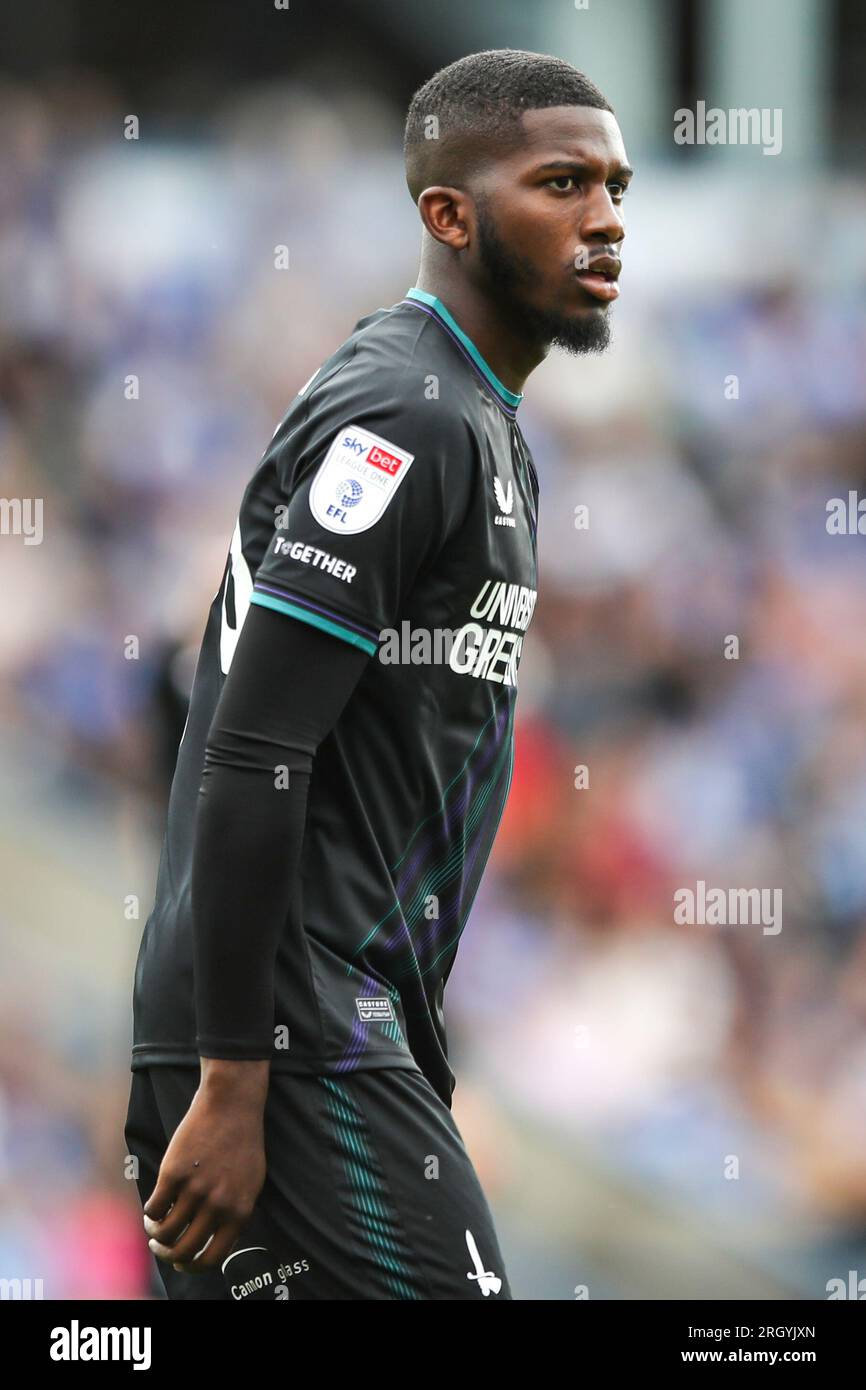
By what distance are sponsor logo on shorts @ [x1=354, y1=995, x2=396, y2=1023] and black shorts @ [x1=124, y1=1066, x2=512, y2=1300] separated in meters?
0.07

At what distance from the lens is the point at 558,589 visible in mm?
6441

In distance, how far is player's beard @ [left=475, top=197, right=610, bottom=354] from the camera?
2.62 meters

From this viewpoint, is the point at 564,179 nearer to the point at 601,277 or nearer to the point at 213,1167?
the point at 601,277

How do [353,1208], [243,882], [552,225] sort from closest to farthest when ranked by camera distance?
[243,882] → [353,1208] → [552,225]

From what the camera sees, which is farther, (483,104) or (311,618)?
(483,104)

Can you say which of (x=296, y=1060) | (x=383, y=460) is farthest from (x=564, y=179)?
(x=296, y=1060)

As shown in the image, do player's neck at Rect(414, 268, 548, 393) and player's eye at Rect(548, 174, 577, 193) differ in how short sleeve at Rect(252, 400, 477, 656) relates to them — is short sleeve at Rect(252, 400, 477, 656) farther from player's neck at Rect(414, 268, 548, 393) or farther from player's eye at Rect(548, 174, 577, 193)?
player's eye at Rect(548, 174, 577, 193)

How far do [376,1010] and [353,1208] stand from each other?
10.0 inches

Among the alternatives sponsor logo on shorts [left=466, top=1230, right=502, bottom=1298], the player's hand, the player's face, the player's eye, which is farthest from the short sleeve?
sponsor logo on shorts [left=466, top=1230, right=502, bottom=1298]

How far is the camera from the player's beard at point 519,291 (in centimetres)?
262

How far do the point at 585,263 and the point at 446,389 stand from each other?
1.10 feet

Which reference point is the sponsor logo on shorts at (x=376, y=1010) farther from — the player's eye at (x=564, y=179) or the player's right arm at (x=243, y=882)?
the player's eye at (x=564, y=179)

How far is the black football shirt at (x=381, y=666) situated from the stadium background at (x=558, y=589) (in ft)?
8.21

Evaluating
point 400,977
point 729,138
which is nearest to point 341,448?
point 400,977
